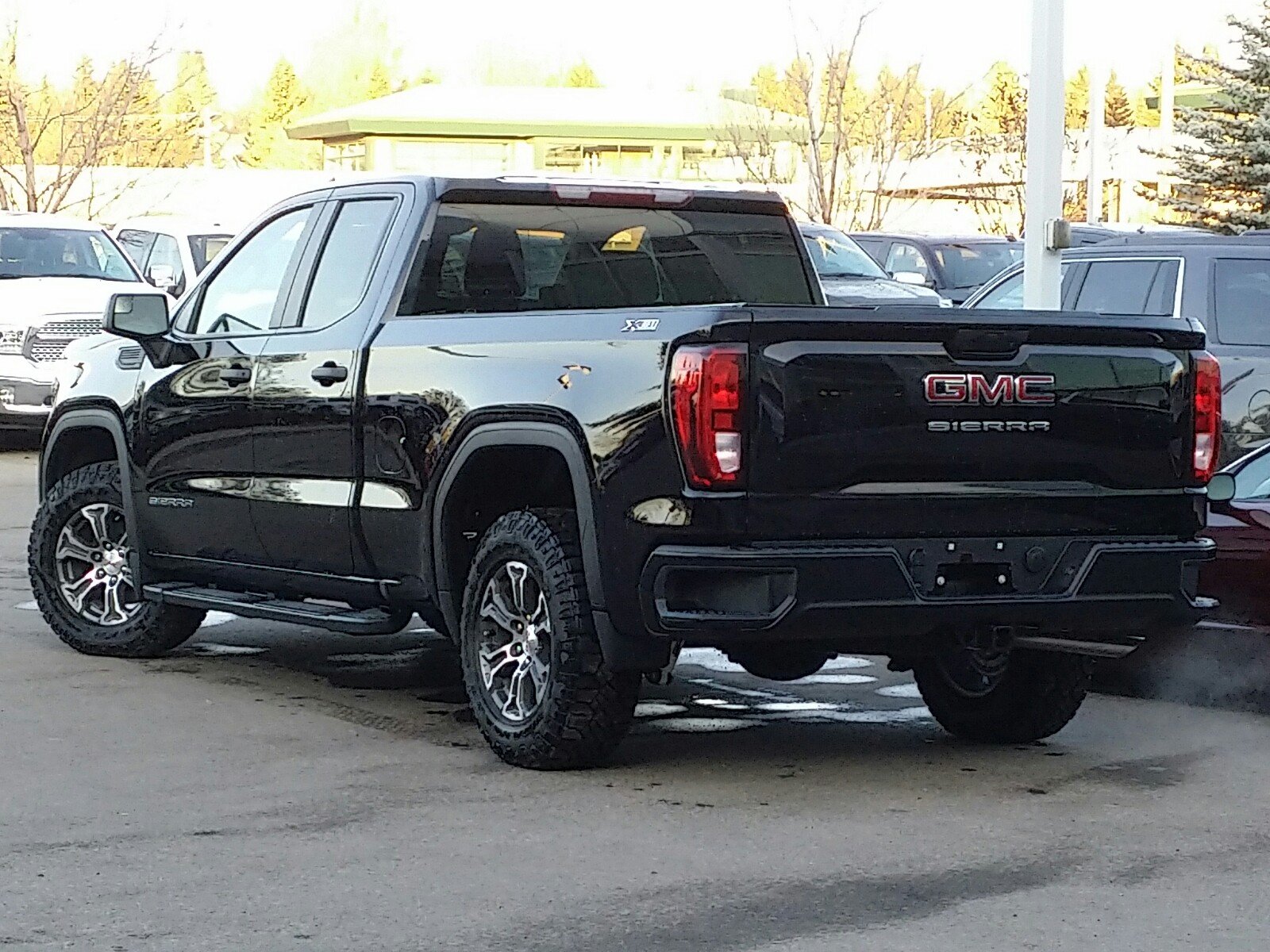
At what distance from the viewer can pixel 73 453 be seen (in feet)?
32.6

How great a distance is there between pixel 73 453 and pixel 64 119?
2812 centimetres

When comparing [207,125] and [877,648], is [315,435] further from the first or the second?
[207,125]

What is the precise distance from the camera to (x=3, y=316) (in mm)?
19844

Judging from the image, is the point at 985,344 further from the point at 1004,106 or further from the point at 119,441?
the point at 1004,106

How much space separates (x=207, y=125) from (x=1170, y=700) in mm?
69557

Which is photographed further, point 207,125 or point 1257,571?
point 207,125

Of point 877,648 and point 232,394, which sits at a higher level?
point 232,394

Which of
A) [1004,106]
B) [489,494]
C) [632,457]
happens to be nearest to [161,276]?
[489,494]

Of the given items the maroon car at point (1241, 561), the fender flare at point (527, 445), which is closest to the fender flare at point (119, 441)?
the fender flare at point (527, 445)

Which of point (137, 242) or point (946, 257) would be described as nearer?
point (946, 257)

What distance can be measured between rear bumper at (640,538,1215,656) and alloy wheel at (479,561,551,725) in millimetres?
621

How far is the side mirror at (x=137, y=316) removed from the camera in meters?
9.01

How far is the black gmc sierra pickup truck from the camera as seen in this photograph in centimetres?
658

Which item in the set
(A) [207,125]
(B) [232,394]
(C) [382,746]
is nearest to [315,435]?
(B) [232,394]
